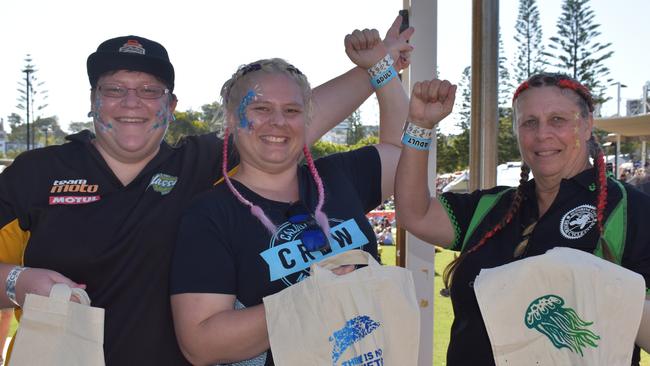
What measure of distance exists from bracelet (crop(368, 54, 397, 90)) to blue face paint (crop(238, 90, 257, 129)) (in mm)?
555

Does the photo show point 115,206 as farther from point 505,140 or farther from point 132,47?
point 505,140

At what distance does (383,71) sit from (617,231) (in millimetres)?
938

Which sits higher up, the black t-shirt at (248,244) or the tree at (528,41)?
the tree at (528,41)

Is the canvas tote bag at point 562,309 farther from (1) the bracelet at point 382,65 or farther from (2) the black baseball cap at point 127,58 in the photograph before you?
(2) the black baseball cap at point 127,58

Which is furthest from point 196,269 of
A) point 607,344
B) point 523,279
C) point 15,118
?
point 15,118

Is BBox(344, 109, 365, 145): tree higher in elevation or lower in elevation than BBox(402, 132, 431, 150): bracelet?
higher

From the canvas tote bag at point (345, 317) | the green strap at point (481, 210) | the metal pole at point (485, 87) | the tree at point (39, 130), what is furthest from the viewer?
the tree at point (39, 130)

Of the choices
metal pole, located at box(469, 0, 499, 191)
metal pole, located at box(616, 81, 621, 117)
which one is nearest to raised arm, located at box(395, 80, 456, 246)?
metal pole, located at box(469, 0, 499, 191)

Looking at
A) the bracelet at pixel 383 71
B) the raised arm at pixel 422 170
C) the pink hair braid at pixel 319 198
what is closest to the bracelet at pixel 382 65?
the bracelet at pixel 383 71

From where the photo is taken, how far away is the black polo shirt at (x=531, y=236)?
4.93 feet

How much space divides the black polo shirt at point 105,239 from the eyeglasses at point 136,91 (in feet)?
0.75

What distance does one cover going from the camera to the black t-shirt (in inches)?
54.7

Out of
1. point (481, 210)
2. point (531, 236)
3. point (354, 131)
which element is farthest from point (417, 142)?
point (354, 131)

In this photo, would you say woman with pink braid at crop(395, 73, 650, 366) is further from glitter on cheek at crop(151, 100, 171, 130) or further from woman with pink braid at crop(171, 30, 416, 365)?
glitter on cheek at crop(151, 100, 171, 130)
